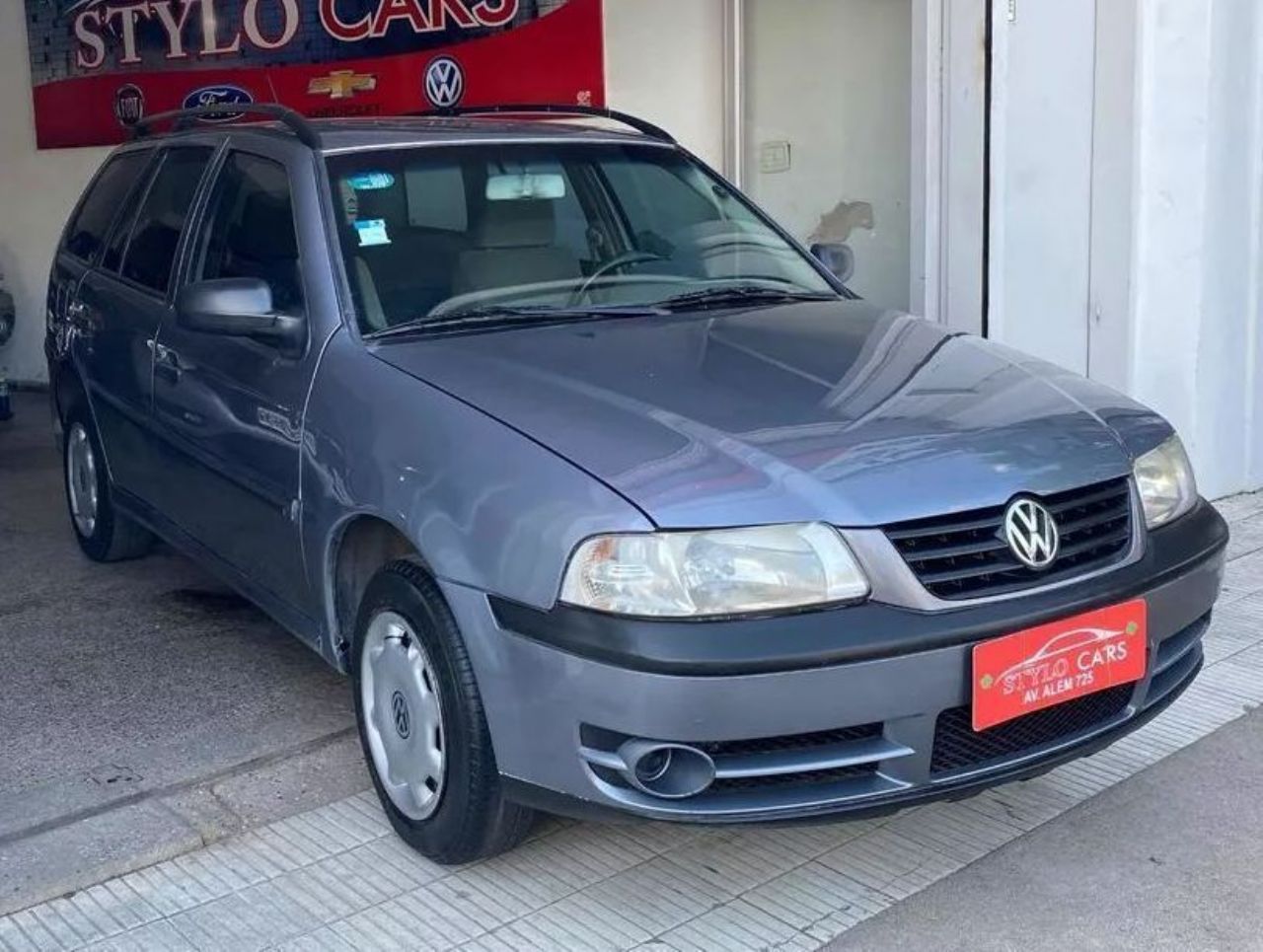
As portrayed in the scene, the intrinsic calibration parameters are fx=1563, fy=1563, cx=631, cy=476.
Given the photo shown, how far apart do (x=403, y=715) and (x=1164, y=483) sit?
1808 millimetres

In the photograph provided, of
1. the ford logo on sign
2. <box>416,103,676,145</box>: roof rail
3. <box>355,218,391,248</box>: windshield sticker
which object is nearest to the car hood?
<box>355,218,391,248</box>: windshield sticker

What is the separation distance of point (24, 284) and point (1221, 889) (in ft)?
30.7

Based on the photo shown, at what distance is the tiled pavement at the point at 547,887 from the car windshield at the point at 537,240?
50.1 inches

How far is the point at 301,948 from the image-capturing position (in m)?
3.24

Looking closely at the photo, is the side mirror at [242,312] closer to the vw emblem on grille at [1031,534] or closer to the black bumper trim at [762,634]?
the black bumper trim at [762,634]

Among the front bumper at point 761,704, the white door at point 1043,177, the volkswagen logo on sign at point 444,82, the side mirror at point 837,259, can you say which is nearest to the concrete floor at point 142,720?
the front bumper at point 761,704

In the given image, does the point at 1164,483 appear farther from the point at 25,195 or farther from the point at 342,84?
the point at 25,195

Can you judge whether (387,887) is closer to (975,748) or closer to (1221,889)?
(975,748)

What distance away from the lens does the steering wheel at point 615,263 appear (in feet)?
13.6

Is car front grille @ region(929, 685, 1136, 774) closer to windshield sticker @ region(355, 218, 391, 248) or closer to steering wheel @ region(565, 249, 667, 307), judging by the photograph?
steering wheel @ region(565, 249, 667, 307)

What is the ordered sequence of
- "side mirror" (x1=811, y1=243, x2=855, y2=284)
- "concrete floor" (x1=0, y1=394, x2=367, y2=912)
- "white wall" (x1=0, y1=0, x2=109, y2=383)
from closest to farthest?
"concrete floor" (x1=0, y1=394, x2=367, y2=912) < "side mirror" (x1=811, y1=243, x2=855, y2=284) < "white wall" (x1=0, y1=0, x2=109, y2=383)

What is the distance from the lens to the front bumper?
2.86 m

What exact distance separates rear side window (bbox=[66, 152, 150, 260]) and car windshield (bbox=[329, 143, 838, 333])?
178cm

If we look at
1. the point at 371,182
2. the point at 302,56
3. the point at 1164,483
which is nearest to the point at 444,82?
the point at 302,56
